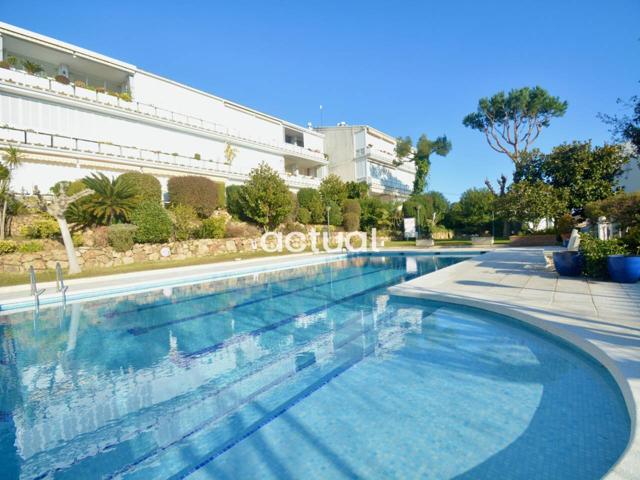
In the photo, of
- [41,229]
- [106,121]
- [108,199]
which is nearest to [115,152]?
[106,121]

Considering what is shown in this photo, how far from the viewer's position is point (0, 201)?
42.0 feet

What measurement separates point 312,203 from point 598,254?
19.1 m

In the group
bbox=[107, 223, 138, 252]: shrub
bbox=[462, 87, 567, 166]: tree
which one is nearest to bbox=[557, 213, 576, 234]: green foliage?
bbox=[462, 87, 567, 166]: tree

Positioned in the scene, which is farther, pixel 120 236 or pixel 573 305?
pixel 120 236

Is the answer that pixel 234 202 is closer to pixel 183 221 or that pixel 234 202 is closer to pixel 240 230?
pixel 240 230

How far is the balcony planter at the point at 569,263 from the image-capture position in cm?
817

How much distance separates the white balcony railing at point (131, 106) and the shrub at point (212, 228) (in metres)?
8.23

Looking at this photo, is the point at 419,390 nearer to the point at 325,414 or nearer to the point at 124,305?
the point at 325,414

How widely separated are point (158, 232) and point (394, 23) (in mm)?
14912

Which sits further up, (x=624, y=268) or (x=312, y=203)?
(x=312, y=203)

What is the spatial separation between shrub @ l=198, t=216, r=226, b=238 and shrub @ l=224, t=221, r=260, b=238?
2.28 feet

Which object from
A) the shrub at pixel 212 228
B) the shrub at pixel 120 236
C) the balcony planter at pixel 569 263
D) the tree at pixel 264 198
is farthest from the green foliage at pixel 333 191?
the balcony planter at pixel 569 263

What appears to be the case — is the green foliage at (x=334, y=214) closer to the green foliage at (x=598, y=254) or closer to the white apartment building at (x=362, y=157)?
the white apartment building at (x=362, y=157)

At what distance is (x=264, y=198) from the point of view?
2016cm
